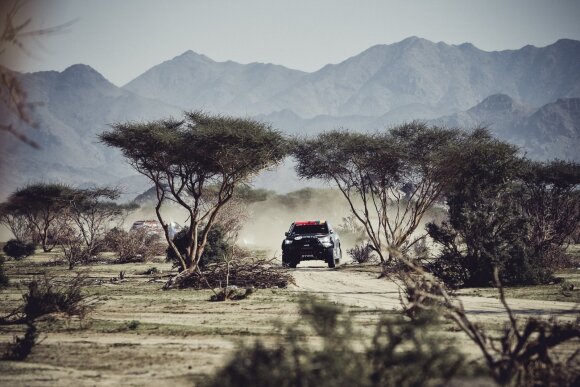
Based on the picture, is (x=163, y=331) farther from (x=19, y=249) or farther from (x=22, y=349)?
(x=19, y=249)

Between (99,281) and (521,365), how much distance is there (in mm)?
17976

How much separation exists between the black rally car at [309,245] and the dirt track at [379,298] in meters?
2.40

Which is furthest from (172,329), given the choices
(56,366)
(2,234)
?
(2,234)

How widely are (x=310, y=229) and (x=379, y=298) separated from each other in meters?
11.6

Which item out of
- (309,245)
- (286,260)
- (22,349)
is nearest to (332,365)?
(22,349)

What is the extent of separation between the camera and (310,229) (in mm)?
26938

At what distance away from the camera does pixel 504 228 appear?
61.4 feet

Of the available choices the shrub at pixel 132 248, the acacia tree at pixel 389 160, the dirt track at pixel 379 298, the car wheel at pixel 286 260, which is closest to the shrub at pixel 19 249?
the shrub at pixel 132 248

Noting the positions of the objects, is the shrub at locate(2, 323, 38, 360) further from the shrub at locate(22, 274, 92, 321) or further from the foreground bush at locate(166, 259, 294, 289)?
the foreground bush at locate(166, 259, 294, 289)

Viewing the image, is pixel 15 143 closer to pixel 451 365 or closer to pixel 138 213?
pixel 451 365

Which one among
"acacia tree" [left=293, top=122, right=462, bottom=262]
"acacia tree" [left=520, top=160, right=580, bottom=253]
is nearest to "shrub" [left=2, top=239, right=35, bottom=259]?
"acacia tree" [left=293, top=122, right=462, bottom=262]

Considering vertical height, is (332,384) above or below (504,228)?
below

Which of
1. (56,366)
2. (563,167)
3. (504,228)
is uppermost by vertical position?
(563,167)

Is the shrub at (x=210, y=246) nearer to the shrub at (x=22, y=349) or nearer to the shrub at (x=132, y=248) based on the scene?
the shrub at (x=132, y=248)
